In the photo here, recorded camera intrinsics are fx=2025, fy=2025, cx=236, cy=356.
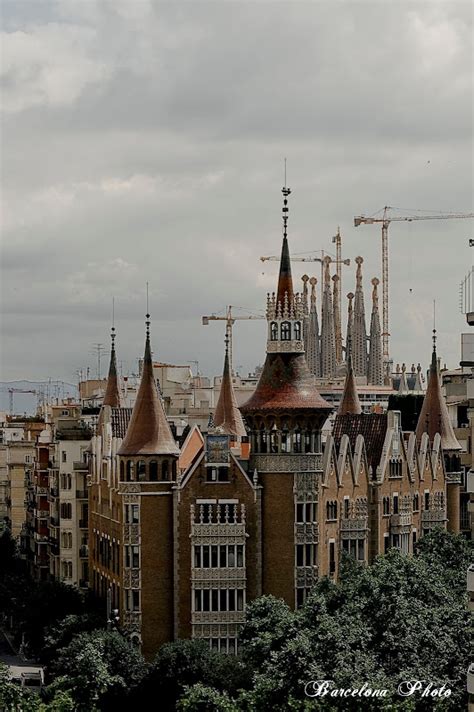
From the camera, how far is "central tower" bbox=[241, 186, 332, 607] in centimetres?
10375

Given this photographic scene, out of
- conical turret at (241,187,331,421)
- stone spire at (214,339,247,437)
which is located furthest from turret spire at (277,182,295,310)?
stone spire at (214,339,247,437)

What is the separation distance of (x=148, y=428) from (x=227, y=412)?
15.2m

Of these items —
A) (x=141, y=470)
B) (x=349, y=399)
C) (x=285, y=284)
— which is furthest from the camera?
(x=349, y=399)

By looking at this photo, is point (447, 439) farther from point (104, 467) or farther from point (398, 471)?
point (104, 467)

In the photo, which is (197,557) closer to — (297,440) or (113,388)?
(297,440)

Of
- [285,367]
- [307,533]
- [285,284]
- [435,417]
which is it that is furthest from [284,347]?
[435,417]

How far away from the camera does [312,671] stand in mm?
83312

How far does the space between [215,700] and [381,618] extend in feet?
31.4

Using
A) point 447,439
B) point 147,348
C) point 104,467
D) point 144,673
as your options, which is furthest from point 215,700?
point 447,439

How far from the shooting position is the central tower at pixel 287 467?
10375 cm

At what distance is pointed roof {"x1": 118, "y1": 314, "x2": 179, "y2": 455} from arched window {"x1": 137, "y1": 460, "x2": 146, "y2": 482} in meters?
0.53

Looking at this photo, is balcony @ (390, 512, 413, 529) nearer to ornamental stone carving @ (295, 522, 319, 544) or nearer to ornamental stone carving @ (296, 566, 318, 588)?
ornamental stone carving @ (295, 522, 319, 544)

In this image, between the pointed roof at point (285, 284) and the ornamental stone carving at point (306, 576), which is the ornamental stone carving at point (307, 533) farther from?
the pointed roof at point (285, 284)

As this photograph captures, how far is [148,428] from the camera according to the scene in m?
106
